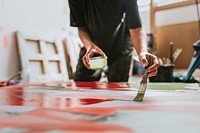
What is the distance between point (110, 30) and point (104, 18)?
0.09m

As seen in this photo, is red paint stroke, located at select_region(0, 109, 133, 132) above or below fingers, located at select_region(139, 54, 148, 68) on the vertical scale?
below

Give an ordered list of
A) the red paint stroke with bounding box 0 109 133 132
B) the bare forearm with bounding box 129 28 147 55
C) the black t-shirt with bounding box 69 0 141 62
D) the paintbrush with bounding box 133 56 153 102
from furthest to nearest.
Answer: the black t-shirt with bounding box 69 0 141 62
the bare forearm with bounding box 129 28 147 55
the paintbrush with bounding box 133 56 153 102
the red paint stroke with bounding box 0 109 133 132

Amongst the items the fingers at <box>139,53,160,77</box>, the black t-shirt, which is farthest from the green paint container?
the black t-shirt

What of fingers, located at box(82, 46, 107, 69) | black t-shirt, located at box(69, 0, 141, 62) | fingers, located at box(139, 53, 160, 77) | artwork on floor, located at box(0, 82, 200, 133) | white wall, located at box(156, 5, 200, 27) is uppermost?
white wall, located at box(156, 5, 200, 27)

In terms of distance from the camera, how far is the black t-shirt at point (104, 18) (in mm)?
1268

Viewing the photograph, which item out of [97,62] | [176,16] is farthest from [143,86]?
[176,16]

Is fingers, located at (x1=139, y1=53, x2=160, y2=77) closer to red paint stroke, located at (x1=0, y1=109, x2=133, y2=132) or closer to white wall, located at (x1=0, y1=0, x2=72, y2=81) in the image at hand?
red paint stroke, located at (x1=0, y1=109, x2=133, y2=132)

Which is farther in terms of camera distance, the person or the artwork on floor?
the person

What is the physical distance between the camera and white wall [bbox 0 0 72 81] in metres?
2.02

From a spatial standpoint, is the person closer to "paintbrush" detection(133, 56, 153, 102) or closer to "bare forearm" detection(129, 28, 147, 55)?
"bare forearm" detection(129, 28, 147, 55)

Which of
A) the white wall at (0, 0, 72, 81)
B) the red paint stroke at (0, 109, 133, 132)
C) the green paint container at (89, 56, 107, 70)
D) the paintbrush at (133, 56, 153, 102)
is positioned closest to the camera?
the red paint stroke at (0, 109, 133, 132)

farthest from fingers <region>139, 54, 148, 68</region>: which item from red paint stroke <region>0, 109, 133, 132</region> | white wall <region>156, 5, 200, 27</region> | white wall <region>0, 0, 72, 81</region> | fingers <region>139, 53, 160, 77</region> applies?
white wall <region>156, 5, 200, 27</region>

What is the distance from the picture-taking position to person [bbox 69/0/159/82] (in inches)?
46.9

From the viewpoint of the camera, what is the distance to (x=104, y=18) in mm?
1327
